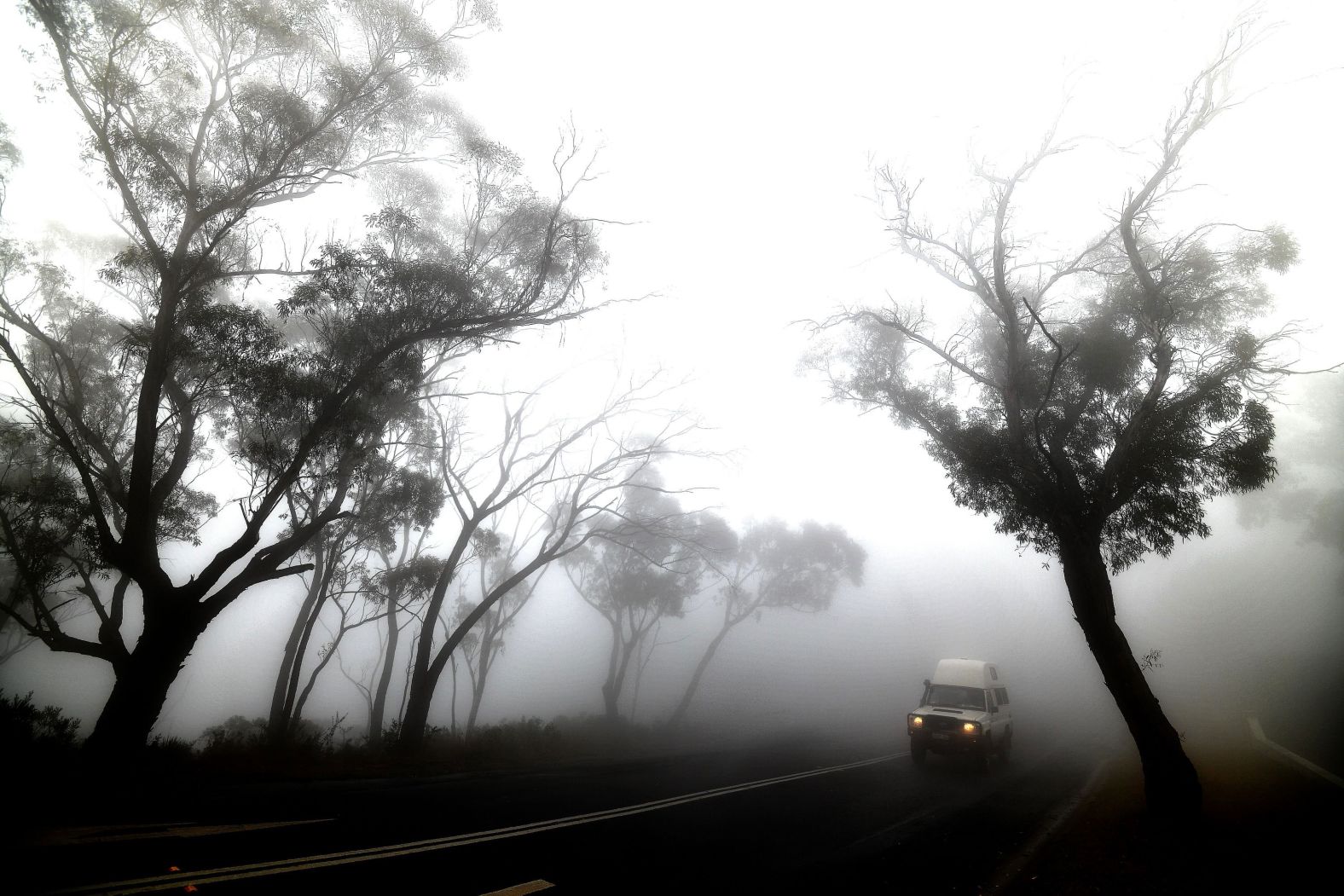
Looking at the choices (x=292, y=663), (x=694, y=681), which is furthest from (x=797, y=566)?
(x=292, y=663)

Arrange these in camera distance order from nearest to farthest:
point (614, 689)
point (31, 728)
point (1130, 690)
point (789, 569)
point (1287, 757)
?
1. point (31, 728)
2. point (1130, 690)
3. point (1287, 757)
4. point (614, 689)
5. point (789, 569)

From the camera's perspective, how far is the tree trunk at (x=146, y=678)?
832 cm

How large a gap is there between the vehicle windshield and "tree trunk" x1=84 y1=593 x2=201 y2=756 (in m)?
16.7

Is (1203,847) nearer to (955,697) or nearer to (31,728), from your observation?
(955,697)

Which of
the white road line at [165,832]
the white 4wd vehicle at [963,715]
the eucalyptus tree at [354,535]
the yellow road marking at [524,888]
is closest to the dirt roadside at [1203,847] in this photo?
the white 4wd vehicle at [963,715]

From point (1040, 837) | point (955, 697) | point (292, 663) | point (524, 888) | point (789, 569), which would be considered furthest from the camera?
point (789, 569)

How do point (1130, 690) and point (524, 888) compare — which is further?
point (1130, 690)

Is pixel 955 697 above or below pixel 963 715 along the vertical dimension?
above

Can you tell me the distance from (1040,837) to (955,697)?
7.99 metres

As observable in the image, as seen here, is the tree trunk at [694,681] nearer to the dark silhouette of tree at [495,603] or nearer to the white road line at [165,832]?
the dark silhouette of tree at [495,603]

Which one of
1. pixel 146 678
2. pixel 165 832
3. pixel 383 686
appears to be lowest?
pixel 165 832

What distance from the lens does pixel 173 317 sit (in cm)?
1009

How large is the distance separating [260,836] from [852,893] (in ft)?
19.0

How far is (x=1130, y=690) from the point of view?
30.0ft
